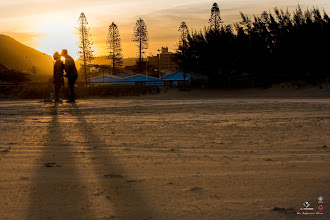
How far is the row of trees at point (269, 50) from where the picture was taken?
33.9 m

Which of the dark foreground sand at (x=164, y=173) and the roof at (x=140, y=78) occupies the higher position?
the roof at (x=140, y=78)

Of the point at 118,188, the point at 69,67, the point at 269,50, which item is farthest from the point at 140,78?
the point at 118,188

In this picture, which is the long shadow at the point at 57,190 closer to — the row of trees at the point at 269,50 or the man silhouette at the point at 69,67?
the man silhouette at the point at 69,67

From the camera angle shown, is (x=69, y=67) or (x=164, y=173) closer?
(x=164, y=173)

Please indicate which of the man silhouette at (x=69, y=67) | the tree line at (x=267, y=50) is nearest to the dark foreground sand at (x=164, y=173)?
the man silhouette at (x=69, y=67)

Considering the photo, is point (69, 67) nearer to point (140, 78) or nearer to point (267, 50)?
point (267, 50)

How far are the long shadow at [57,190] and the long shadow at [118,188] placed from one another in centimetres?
21

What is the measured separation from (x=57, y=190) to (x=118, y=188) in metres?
0.52

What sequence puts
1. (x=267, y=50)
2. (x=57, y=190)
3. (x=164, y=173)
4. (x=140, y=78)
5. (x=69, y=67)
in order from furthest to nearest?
(x=140, y=78), (x=267, y=50), (x=69, y=67), (x=164, y=173), (x=57, y=190)

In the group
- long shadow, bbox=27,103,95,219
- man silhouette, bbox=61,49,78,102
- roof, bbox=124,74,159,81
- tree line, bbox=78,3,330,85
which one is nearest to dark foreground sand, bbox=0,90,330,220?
long shadow, bbox=27,103,95,219

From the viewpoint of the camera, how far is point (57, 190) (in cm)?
311

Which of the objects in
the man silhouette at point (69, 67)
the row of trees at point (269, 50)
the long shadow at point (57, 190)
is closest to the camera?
the long shadow at point (57, 190)

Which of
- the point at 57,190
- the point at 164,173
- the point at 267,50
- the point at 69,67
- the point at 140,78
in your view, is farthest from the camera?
the point at 140,78

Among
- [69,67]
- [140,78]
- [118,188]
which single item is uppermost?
[140,78]
